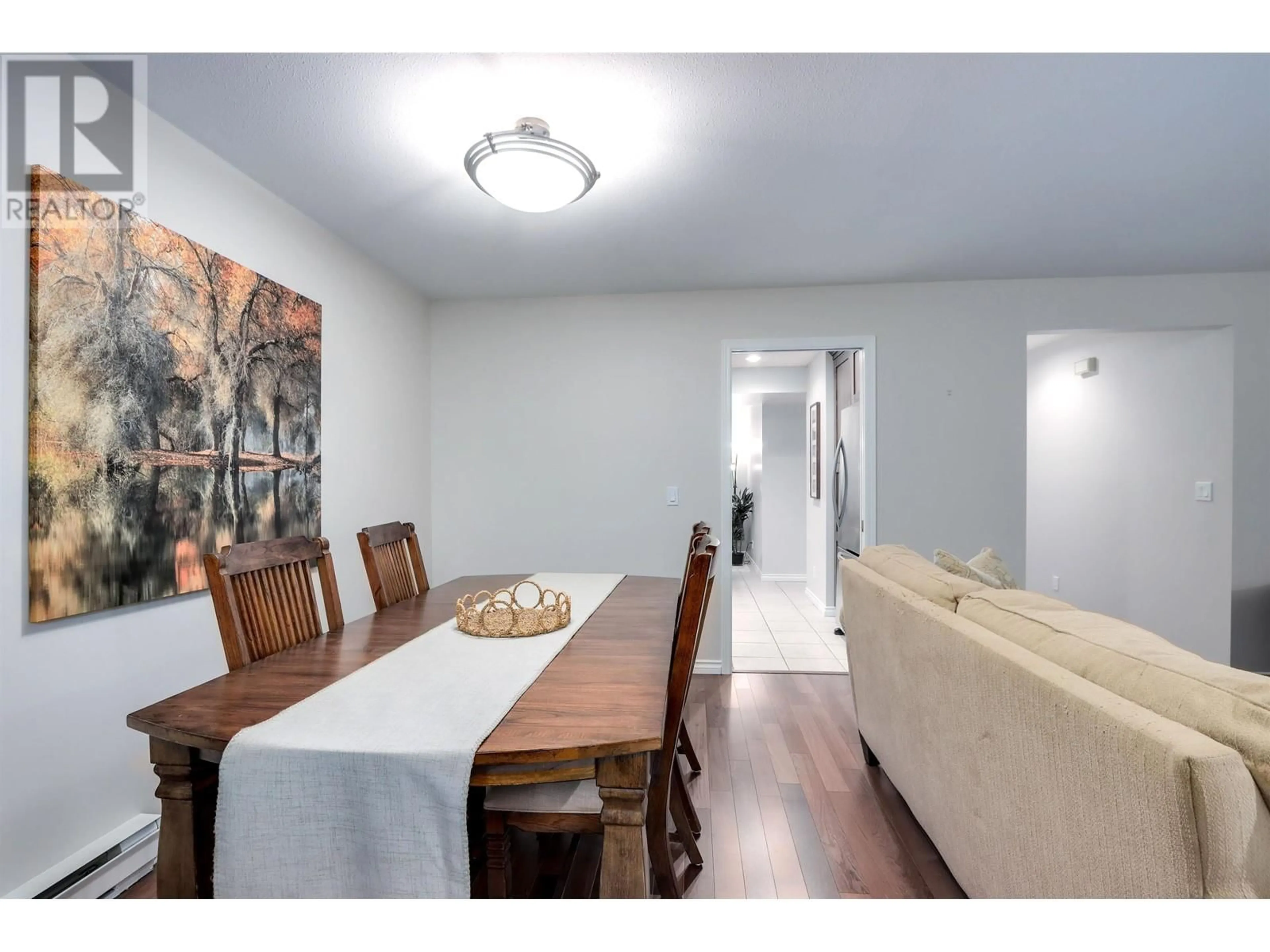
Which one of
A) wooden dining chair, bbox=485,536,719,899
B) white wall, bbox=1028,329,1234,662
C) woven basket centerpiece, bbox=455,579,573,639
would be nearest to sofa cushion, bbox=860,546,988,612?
wooden dining chair, bbox=485,536,719,899

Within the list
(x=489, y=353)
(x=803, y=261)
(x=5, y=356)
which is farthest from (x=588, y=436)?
(x=5, y=356)

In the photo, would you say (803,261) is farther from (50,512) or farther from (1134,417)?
(50,512)

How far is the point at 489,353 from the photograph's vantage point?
4082 mm

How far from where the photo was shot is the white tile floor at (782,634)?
4.01m

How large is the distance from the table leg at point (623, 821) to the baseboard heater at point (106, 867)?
49.4 inches

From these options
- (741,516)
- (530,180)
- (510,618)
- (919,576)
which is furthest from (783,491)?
(510,618)

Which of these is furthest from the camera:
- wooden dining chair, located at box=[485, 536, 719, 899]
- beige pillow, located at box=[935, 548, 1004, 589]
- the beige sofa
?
beige pillow, located at box=[935, 548, 1004, 589]

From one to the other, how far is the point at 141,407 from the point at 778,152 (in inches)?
89.4

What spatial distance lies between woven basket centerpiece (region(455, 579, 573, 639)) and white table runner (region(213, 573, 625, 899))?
0.60 m

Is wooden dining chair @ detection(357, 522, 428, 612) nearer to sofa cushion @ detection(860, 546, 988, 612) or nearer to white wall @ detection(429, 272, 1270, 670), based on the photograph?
white wall @ detection(429, 272, 1270, 670)

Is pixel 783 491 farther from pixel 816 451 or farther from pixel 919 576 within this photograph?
pixel 919 576

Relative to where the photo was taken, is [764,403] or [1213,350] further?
[764,403]

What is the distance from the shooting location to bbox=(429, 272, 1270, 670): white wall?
3570 mm

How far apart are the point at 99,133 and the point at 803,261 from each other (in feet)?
9.68
